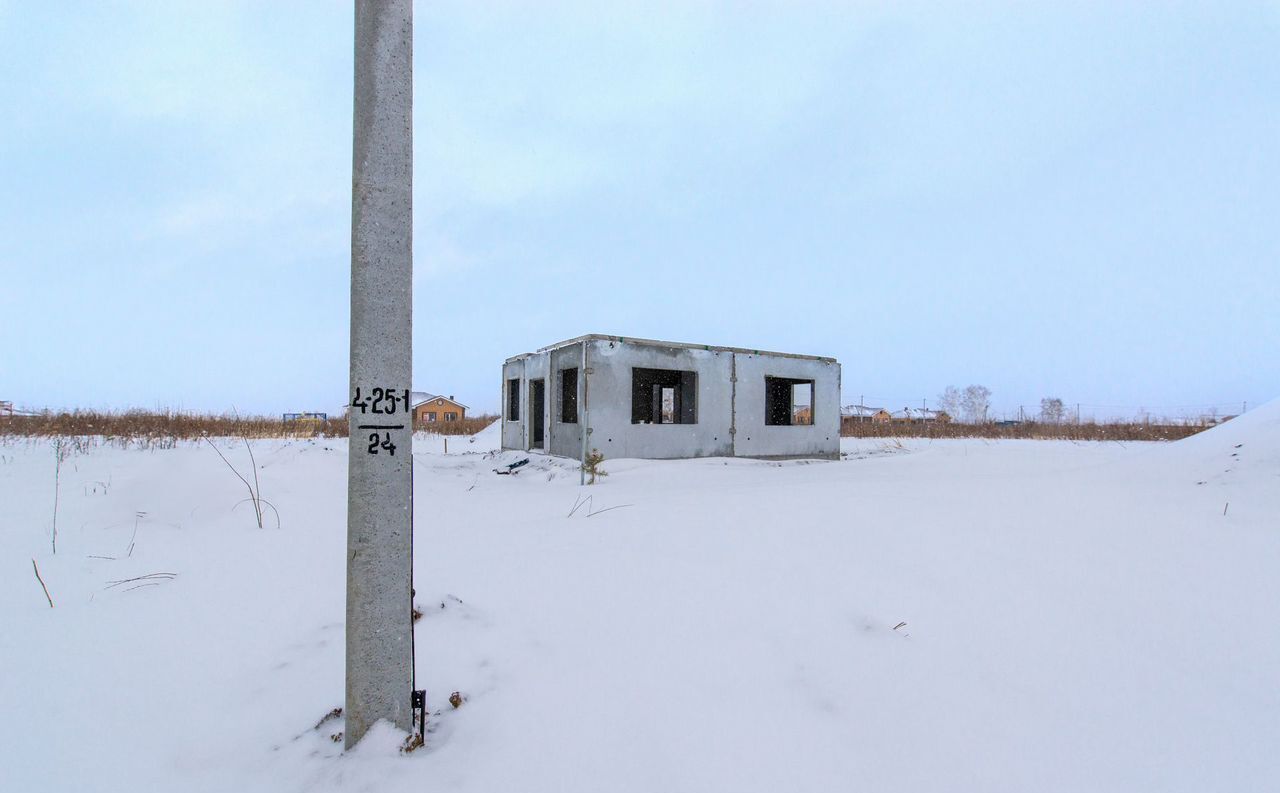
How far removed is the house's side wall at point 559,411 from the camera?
10500 mm

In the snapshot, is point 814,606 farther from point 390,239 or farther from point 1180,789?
point 390,239

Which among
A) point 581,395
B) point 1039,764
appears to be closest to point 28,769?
point 1039,764

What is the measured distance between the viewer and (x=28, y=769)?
1.71 metres

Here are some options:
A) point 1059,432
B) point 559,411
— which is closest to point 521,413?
point 559,411

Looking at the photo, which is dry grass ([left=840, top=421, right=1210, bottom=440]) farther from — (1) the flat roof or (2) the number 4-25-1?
(2) the number 4-25-1

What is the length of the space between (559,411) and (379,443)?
405 inches

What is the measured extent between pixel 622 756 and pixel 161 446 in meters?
14.8

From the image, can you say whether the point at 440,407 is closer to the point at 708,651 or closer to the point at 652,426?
the point at 652,426

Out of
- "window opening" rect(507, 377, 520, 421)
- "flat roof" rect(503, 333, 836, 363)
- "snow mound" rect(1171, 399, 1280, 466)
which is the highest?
"flat roof" rect(503, 333, 836, 363)

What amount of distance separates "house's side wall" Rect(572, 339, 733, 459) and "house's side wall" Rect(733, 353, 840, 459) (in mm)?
408

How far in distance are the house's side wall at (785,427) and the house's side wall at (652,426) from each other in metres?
0.41

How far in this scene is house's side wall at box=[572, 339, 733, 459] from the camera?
10.2 metres

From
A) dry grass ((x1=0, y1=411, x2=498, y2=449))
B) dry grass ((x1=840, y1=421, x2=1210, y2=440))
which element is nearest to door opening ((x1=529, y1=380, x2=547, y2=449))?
dry grass ((x1=0, y1=411, x2=498, y2=449))

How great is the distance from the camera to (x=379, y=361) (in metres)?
1.66
